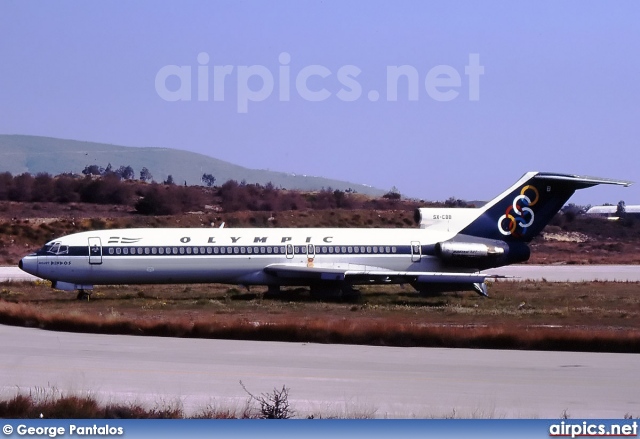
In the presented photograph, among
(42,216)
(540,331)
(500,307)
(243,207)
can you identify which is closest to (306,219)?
(243,207)

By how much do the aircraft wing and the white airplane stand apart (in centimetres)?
4

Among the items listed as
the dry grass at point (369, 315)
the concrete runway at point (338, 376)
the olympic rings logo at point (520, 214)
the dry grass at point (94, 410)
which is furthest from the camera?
the olympic rings logo at point (520, 214)

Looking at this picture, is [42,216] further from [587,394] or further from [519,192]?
[587,394]

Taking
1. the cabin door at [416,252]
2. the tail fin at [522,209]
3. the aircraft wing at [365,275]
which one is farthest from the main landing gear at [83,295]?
the tail fin at [522,209]

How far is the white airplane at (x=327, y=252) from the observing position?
34812 mm

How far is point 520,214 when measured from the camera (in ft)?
124

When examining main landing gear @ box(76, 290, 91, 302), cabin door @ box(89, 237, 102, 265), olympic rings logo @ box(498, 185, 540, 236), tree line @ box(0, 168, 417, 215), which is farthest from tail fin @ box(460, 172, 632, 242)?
tree line @ box(0, 168, 417, 215)

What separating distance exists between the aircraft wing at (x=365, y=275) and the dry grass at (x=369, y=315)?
31.3 inches

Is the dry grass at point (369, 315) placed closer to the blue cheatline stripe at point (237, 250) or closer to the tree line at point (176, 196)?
the blue cheatline stripe at point (237, 250)

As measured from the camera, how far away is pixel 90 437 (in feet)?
36.4

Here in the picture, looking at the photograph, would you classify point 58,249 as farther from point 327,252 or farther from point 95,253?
point 327,252

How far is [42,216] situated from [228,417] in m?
81.8

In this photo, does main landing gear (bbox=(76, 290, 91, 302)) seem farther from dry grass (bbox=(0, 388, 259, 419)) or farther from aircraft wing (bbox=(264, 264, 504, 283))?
dry grass (bbox=(0, 388, 259, 419))

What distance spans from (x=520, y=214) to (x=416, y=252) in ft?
14.2
